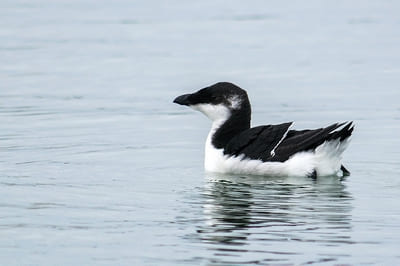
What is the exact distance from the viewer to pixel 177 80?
18.6 metres

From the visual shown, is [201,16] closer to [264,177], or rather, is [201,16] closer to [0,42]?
[0,42]

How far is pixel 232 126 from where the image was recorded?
13.0m

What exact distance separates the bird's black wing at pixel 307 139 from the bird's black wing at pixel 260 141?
0.08 meters

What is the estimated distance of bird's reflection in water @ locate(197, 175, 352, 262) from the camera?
30.6 ft

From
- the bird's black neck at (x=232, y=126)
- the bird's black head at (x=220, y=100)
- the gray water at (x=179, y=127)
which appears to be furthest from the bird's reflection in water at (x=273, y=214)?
the bird's black head at (x=220, y=100)

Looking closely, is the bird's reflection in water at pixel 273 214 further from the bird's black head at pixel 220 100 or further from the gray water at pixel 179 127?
the bird's black head at pixel 220 100

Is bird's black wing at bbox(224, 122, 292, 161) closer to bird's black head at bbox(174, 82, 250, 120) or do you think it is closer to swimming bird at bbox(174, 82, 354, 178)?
swimming bird at bbox(174, 82, 354, 178)

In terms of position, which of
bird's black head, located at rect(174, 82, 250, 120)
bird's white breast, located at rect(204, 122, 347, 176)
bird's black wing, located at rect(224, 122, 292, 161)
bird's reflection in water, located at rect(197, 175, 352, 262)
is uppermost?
bird's black head, located at rect(174, 82, 250, 120)

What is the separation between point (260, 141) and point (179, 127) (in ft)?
11.3

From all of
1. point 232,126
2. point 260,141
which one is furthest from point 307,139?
point 232,126

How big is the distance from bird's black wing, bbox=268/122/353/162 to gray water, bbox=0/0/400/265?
26cm

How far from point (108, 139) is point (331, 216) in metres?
4.83

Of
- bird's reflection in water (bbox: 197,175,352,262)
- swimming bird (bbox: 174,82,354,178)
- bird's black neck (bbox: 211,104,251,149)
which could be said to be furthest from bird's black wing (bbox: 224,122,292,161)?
bird's black neck (bbox: 211,104,251,149)

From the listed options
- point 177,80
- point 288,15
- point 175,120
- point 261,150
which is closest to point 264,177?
point 261,150
